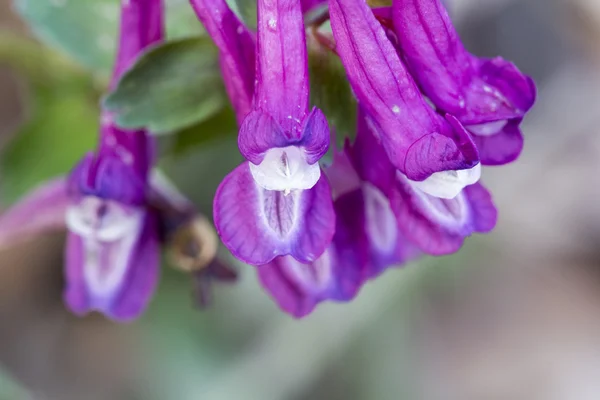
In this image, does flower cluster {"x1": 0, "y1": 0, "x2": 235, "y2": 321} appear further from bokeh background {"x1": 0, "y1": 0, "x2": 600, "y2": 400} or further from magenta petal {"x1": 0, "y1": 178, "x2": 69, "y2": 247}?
bokeh background {"x1": 0, "y1": 0, "x2": 600, "y2": 400}

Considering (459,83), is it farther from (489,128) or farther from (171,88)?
(171,88)

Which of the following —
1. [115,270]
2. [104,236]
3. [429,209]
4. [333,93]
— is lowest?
[115,270]

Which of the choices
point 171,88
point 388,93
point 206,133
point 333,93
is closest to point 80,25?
point 206,133

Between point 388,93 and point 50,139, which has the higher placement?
point 388,93

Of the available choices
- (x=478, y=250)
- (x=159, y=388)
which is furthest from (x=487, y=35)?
(x=159, y=388)

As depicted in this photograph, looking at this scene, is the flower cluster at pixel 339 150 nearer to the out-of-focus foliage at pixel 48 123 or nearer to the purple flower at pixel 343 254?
the purple flower at pixel 343 254

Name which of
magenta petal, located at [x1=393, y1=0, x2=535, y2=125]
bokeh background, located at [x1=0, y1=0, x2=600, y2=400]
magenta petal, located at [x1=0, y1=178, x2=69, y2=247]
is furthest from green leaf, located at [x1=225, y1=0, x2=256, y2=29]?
bokeh background, located at [x1=0, y1=0, x2=600, y2=400]

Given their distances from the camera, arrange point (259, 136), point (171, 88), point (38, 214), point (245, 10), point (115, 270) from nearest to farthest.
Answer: point (259, 136), point (245, 10), point (171, 88), point (115, 270), point (38, 214)
